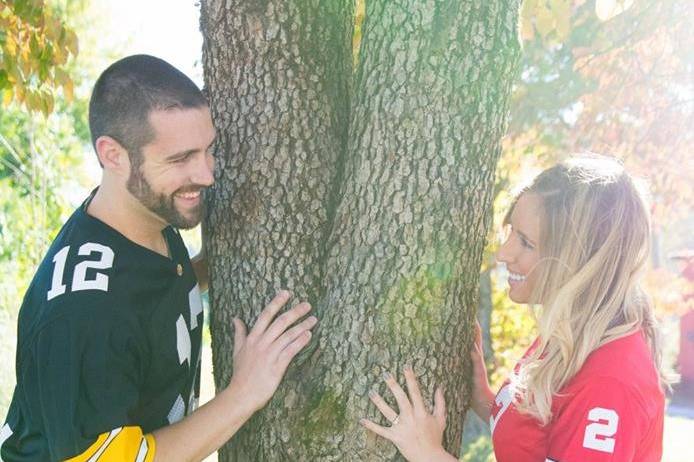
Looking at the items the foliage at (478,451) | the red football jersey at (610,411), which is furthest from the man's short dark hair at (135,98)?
the foliage at (478,451)

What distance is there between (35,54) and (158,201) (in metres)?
2.49

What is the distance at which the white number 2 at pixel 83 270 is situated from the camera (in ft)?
7.53

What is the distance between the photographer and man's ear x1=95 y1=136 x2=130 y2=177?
2.51m

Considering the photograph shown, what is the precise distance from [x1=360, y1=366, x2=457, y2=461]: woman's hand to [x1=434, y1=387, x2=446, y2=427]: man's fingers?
1.4 inches

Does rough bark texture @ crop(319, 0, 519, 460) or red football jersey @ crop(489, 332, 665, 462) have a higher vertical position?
rough bark texture @ crop(319, 0, 519, 460)

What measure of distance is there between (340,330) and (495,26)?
3.29 ft

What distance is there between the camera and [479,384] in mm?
2832

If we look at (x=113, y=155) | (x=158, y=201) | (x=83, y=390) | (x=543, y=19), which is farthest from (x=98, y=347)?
(x=543, y=19)

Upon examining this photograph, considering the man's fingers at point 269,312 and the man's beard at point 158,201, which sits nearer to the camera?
Result: the man's beard at point 158,201

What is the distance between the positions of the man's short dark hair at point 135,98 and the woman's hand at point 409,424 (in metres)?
1.00

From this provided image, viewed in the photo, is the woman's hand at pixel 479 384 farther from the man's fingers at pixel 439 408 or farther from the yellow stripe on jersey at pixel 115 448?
the yellow stripe on jersey at pixel 115 448

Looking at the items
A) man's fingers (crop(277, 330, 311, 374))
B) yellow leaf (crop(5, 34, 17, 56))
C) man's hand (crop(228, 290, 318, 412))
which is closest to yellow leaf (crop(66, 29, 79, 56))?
yellow leaf (crop(5, 34, 17, 56))

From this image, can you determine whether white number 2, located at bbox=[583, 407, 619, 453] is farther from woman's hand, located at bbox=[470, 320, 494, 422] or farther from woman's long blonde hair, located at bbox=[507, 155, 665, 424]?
woman's hand, located at bbox=[470, 320, 494, 422]

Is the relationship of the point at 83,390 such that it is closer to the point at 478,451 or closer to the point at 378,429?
the point at 378,429
